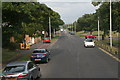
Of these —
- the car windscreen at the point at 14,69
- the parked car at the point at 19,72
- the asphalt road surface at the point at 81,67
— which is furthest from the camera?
the asphalt road surface at the point at 81,67

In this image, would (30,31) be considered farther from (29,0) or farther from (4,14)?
(4,14)

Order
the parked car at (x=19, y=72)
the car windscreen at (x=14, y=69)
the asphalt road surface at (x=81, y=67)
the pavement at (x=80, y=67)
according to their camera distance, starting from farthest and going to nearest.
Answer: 1. the asphalt road surface at (x=81, y=67)
2. the pavement at (x=80, y=67)
3. the car windscreen at (x=14, y=69)
4. the parked car at (x=19, y=72)

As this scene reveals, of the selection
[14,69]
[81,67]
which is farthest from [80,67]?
[14,69]

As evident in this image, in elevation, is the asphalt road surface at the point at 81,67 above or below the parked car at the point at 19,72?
below

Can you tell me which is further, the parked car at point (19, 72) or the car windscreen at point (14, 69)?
the car windscreen at point (14, 69)

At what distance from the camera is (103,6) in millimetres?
46562

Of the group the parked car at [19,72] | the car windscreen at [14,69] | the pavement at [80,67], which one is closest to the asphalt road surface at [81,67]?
the pavement at [80,67]

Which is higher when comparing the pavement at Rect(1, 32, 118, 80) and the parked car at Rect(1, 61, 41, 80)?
the parked car at Rect(1, 61, 41, 80)

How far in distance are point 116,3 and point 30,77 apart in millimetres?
35065

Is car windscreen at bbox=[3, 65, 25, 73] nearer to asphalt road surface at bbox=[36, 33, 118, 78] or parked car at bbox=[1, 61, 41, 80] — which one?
parked car at bbox=[1, 61, 41, 80]

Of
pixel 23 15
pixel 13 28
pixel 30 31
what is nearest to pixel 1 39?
pixel 13 28

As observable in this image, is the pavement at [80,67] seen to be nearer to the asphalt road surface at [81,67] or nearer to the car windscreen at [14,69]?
the asphalt road surface at [81,67]

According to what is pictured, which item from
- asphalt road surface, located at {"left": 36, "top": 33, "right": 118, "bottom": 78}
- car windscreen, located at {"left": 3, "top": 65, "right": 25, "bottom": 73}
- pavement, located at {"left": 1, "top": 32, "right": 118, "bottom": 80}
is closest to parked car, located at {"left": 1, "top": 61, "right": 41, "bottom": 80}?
car windscreen, located at {"left": 3, "top": 65, "right": 25, "bottom": 73}

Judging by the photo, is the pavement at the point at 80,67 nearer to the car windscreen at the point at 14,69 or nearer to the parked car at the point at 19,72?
the parked car at the point at 19,72
